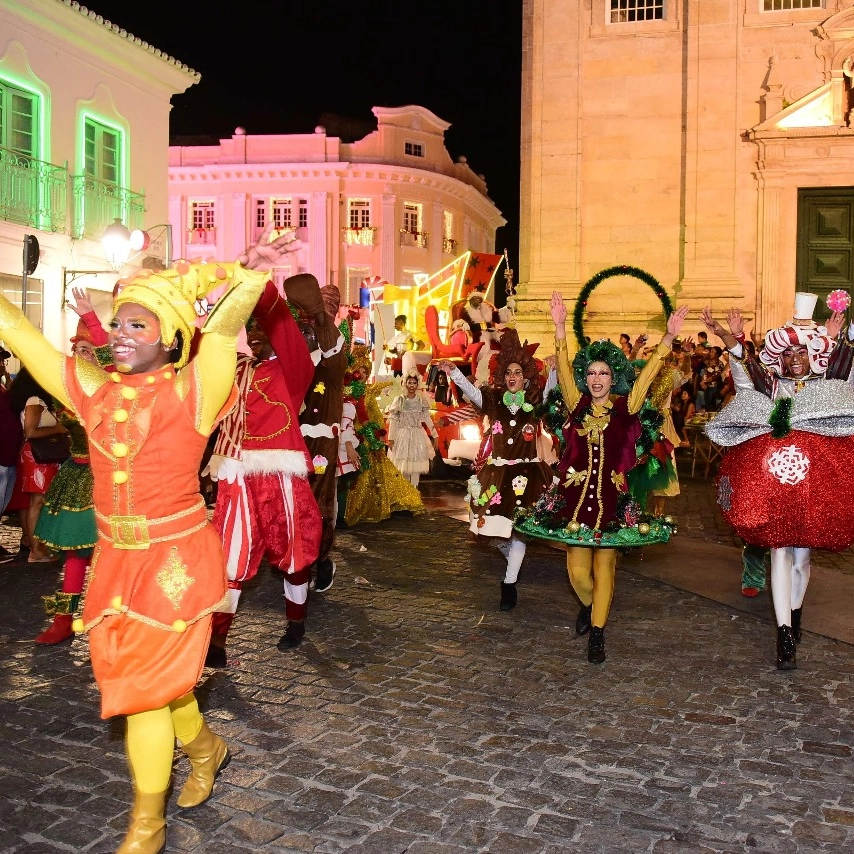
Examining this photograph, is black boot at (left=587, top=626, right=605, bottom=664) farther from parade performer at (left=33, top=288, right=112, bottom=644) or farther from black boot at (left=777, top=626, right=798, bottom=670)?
parade performer at (left=33, top=288, right=112, bottom=644)

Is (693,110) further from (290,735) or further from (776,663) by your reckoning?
(290,735)

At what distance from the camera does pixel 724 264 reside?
63.4 ft

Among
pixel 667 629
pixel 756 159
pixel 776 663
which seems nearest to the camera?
pixel 776 663

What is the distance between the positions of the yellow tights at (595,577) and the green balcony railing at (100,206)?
15.0 meters

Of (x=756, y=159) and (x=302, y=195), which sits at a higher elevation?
(x=302, y=195)

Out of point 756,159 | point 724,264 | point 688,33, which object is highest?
point 688,33

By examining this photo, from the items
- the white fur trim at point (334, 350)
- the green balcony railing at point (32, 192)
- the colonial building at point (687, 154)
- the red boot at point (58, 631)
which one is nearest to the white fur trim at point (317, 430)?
the white fur trim at point (334, 350)

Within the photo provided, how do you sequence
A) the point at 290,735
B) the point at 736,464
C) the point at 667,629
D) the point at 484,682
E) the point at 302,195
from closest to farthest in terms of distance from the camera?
the point at 290,735, the point at 484,682, the point at 736,464, the point at 667,629, the point at 302,195

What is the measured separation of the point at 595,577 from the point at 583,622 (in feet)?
2.14

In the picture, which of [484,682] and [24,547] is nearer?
[484,682]

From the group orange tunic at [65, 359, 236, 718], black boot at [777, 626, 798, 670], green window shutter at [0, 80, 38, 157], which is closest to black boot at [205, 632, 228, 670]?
orange tunic at [65, 359, 236, 718]

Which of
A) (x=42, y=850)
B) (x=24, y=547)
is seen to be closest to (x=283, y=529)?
(x=42, y=850)

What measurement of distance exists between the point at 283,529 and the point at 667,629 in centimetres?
278

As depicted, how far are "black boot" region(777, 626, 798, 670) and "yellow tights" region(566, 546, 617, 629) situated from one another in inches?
40.2
